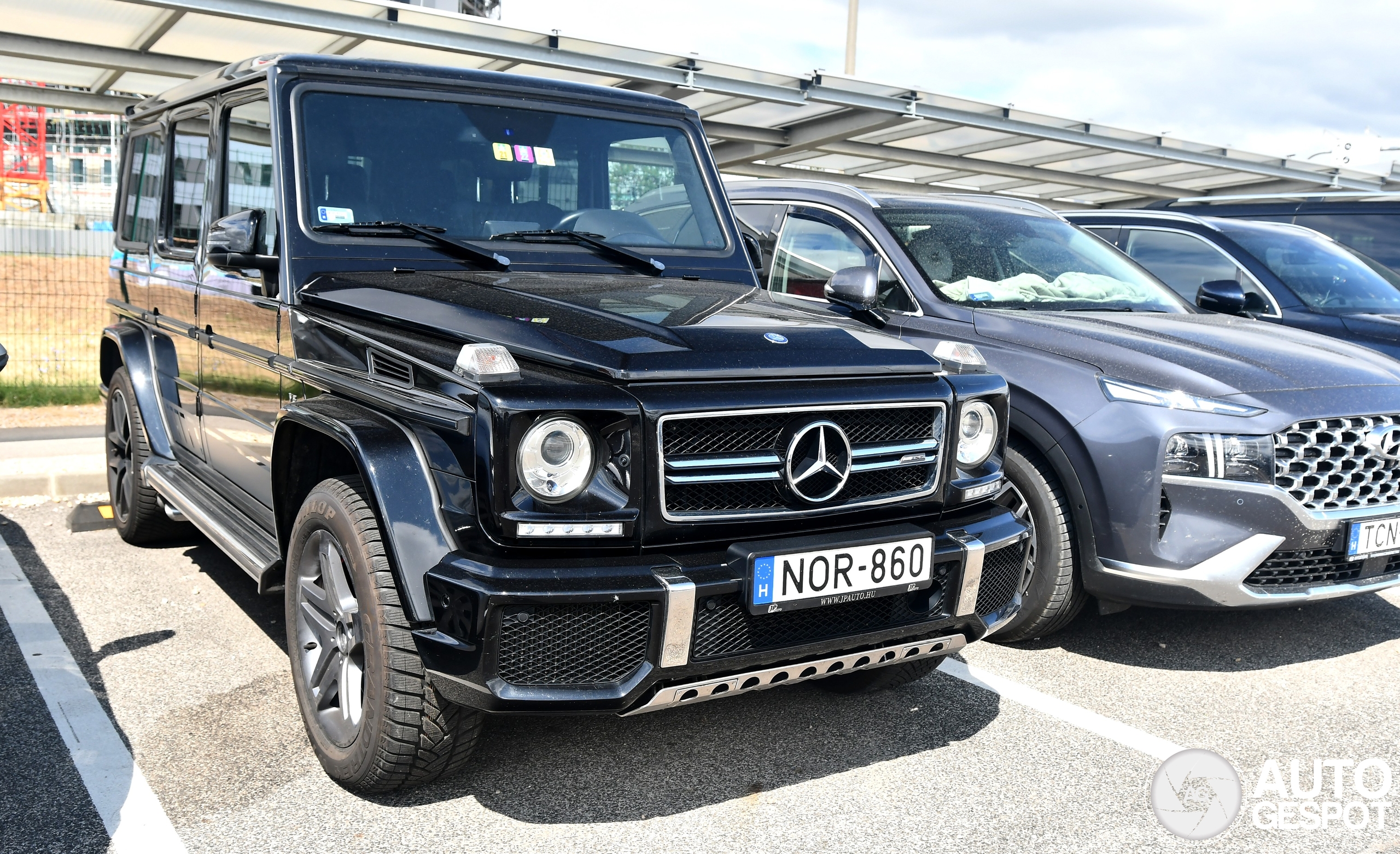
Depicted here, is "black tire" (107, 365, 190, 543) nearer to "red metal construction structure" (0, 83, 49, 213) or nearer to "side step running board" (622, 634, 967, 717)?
"side step running board" (622, 634, 967, 717)

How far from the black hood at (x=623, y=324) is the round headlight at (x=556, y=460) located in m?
0.19

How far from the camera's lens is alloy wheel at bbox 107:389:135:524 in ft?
18.0

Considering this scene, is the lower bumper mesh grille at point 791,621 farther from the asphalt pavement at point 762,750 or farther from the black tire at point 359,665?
the black tire at point 359,665

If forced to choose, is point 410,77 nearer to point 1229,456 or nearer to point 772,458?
point 772,458

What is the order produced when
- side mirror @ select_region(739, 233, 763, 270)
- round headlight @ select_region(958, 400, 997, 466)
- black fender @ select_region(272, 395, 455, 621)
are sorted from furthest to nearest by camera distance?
side mirror @ select_region(739, 233, 763, 270) < round headlight @ select_region(958, 400, 997, 466) < black fender @ select_region(272, 395, 455, 621)

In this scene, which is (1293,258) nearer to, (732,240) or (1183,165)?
(732,240)

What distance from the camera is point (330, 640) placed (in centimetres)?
319

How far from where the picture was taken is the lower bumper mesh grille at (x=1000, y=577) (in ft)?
10.7

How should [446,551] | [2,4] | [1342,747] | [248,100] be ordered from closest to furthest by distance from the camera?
1. [446,551]
2. [1342,747]
3. [248,100]
4. [2,4]

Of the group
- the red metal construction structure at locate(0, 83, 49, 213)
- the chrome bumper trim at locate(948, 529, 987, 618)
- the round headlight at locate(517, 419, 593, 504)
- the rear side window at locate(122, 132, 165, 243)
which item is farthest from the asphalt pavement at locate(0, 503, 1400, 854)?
the red metal construction structure at locate(0, 83, 49, 213)

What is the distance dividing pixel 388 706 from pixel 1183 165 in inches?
581

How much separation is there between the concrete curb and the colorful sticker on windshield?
3.89 m

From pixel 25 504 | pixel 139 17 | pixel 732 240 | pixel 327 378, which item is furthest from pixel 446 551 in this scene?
pixel 139 17

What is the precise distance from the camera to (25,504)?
21.2ft
